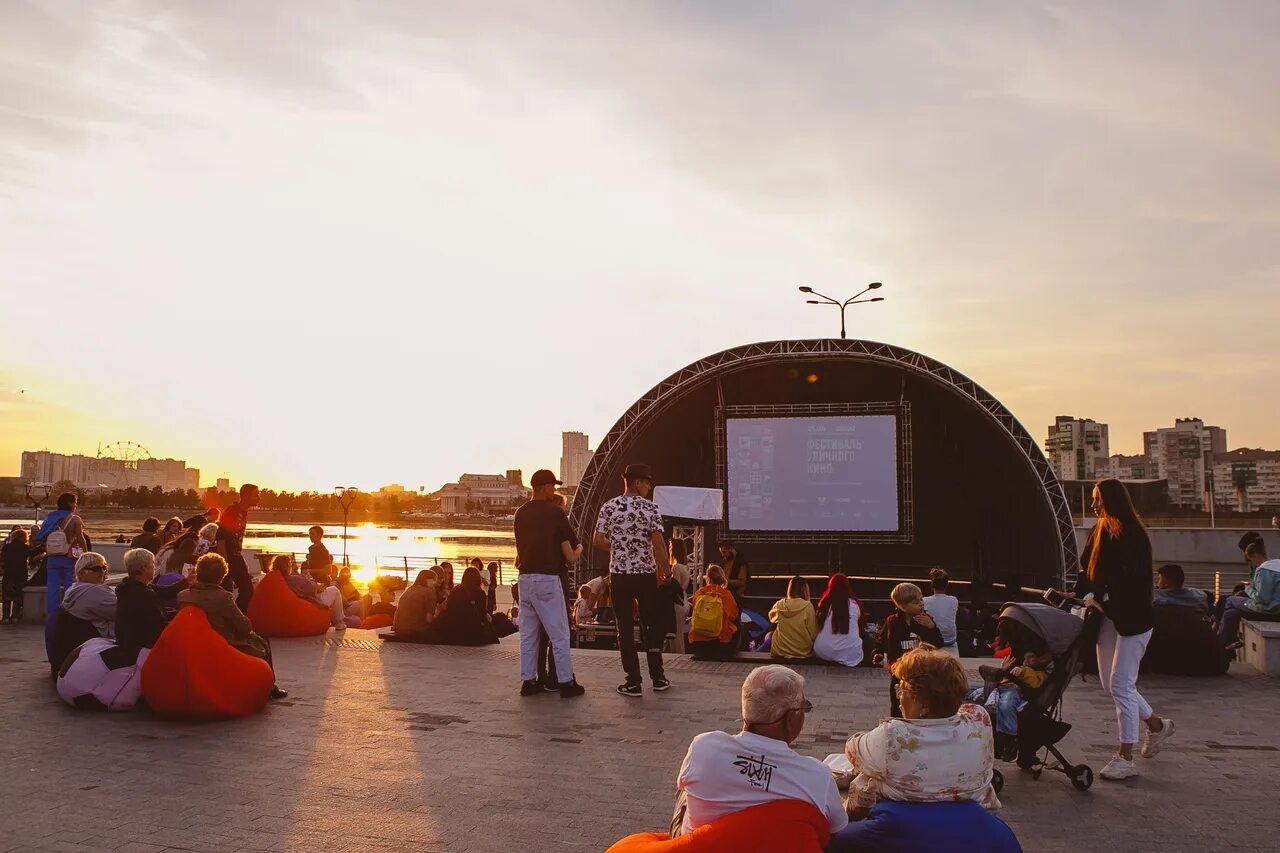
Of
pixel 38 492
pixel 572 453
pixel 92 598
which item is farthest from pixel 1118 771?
pixel 572 453

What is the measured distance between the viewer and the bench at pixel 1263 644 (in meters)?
9.48

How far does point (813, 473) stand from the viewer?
2170 centimetres

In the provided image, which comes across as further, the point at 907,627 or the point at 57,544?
the point at 57,544

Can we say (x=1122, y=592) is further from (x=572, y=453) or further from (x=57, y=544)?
(x=572, y=453)

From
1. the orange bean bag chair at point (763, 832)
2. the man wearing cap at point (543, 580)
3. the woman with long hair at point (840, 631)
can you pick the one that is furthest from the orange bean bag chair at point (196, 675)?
the woman with long hair at point (840, 631)

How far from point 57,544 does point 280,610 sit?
256 cm

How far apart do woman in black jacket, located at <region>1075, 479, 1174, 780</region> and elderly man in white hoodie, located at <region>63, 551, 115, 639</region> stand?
24.1 feet

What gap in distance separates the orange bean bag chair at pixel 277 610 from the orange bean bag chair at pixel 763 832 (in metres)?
9.51

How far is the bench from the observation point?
9.48m

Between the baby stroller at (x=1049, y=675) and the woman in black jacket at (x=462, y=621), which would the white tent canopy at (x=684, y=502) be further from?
the baby stroller at (x=1049, y=675)

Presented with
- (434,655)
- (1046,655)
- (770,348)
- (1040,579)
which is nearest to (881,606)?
(1040,579)

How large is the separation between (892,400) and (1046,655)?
1946 centimetres

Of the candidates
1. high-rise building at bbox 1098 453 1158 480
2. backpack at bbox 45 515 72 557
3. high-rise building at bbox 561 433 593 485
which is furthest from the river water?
high-rise building at bbox 1098 453 1158 480

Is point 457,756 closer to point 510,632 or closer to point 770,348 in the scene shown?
point 510,632
